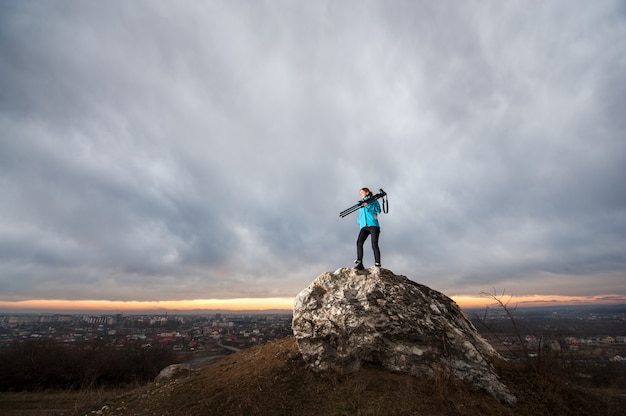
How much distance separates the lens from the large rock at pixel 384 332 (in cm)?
818

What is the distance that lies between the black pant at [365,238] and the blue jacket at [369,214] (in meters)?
0.17

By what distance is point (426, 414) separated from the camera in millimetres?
6703

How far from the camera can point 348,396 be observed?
755 centimetres

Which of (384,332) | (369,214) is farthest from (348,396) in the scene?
(369,214)

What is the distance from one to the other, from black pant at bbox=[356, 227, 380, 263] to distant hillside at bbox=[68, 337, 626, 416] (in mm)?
3454

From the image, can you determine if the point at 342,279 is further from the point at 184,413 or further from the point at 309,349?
the point at 184,413

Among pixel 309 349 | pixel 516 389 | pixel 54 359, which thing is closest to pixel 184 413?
pixel 309 349

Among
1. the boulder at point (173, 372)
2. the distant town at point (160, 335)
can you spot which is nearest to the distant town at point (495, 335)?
the distant town at point (160, 335)

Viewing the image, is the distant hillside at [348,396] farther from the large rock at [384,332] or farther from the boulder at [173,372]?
the boulder at [173,372]

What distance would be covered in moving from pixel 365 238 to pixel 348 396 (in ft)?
16.5

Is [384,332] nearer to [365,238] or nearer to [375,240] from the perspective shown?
[375,240]

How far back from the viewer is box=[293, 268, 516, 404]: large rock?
8180 millimetres

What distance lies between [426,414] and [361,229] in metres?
5.65

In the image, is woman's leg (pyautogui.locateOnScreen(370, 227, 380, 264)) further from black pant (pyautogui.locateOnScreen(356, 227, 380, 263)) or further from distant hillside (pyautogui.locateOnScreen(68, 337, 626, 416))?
distant hillside (pyautogui.locateOnScreen(68, 337, 626, 416))
